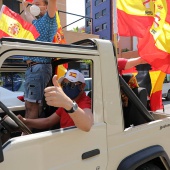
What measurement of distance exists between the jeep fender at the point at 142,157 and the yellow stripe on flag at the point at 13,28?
1491 millimetres

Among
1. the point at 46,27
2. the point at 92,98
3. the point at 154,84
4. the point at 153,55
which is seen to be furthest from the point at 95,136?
the point at 154,84

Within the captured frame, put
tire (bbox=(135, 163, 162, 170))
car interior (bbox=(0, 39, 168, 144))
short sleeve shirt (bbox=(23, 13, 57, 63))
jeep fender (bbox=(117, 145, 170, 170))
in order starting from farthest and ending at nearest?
short sleeve shirt (bbox=(23, 13, 57, 63)) → tire (bbox=(135, 163, 162, 170)) → jeep fender (bbox=(117, 145, 170, 170)) → car interior (bbox=(0, 39, 168, 144))

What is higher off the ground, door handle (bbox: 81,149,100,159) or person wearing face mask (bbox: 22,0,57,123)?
person wearing face mask (bbox: 22,0,57,123)

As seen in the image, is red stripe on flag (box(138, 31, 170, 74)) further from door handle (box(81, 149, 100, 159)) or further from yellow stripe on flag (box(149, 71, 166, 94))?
door handle (box(81, 149, 100, 159))

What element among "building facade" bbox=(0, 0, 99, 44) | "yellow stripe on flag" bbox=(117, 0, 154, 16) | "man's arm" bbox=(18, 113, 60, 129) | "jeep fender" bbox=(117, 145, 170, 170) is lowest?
"jeep fender" bbox=(117, 145, 170, 170)

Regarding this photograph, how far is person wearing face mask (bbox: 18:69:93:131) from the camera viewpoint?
159 cm

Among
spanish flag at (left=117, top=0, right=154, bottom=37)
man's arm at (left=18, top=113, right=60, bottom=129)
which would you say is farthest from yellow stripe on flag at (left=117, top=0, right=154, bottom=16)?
man's arm at (left=18, top=113, right=60, bottom=129)

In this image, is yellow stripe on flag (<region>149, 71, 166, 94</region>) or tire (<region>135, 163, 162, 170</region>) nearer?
tire (<region>135, 163, 162, 170</region>)

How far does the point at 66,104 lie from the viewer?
1.61 m

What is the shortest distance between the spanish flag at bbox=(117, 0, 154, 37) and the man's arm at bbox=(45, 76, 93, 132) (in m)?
1.58

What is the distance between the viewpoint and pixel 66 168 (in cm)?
164

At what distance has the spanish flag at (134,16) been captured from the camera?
3047mm

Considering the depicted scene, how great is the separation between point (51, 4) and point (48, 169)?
1557mm

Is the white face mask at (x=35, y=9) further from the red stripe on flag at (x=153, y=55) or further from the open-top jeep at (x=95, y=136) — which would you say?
the red stripe on flag at (x=153, y=55)
